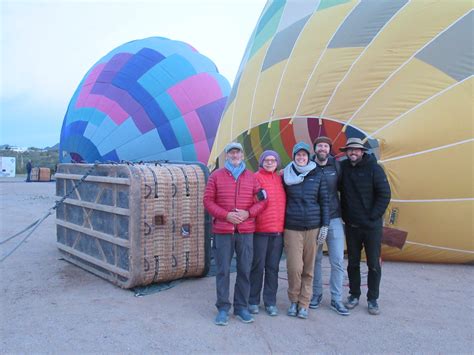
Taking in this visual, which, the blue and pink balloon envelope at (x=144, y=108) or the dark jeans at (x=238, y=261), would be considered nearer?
the dark jeans at (x=238, y=261)

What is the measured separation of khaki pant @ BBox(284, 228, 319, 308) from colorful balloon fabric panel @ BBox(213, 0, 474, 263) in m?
1.64

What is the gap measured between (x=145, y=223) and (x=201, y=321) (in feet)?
3.35

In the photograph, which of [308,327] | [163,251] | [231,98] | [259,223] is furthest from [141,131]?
[308,327]

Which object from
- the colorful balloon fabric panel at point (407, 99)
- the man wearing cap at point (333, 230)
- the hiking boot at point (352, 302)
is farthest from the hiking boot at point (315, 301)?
the colorful balloon fabric panel at point (407, 99)

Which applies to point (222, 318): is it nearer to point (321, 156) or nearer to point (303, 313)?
point (303, 313)

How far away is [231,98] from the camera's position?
6.36 meters

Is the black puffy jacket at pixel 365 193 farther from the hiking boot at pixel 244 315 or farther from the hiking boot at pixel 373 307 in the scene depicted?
the hiking boot at pixel 244 315

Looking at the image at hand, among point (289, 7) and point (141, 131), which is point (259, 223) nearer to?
point (289, 7)

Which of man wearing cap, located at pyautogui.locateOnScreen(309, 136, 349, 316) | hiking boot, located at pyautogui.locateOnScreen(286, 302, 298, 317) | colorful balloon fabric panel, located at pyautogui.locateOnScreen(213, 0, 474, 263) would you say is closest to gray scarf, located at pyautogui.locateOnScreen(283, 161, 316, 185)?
man wearing cap, located at pyautogui.locateOnScreen(309, 136, 349, 316)

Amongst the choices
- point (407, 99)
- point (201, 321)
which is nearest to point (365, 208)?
point (201, 321)

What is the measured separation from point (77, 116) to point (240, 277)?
6920 mm

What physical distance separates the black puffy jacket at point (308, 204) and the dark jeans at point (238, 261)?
358mm

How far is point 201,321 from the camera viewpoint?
10.6 ft

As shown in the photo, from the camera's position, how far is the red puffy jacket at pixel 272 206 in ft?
11.1
